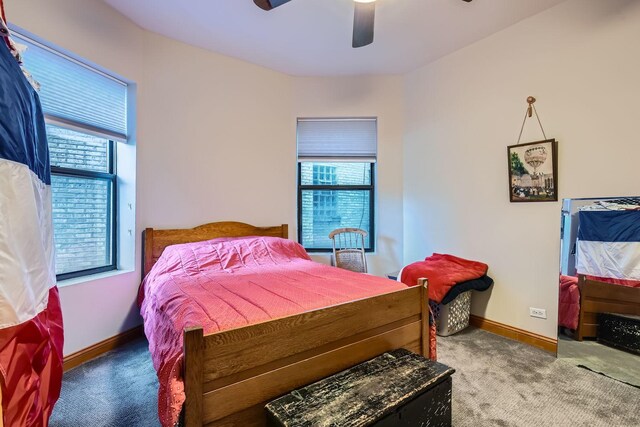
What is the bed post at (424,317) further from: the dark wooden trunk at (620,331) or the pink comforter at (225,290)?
the dark wooden trunk at (620,331)

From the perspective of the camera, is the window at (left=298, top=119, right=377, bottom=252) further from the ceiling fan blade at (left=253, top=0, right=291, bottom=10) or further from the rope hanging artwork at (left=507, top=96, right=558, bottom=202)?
the ceiling fan blade at (left=253, top=0, right=291, bottom=10)

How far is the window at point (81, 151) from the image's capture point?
2129mm

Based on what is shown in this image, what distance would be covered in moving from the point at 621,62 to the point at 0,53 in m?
3.31

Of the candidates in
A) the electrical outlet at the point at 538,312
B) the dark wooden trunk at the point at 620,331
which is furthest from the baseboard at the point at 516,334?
the dark wooden trunk at the point at 620,331

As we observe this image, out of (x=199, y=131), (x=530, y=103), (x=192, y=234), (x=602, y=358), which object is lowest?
(x=602, y=358)

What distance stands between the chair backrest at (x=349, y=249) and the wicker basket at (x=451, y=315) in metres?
0.95

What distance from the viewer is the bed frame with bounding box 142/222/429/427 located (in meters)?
1.07

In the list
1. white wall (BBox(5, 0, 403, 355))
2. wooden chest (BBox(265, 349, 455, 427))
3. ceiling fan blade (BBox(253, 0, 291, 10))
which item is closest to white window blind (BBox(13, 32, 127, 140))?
white wall (BBox(5, 0, 403, 355))

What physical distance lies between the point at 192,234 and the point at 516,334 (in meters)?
3.08

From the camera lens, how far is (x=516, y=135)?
8.59 feet

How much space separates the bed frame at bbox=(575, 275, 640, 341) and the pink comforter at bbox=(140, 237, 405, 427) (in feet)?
4.82

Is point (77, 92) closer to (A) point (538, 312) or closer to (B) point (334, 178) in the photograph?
(B) point (334, 178)

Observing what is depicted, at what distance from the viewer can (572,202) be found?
2.24m

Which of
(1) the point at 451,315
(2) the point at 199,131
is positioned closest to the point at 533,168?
(1) the point at 451,315
